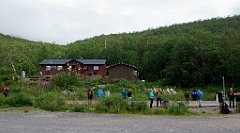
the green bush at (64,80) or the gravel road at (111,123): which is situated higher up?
the green bush at (64,80)

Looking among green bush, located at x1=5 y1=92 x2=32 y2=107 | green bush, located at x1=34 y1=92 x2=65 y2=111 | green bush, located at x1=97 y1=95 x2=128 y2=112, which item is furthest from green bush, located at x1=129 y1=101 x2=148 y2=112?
green bush, located at x1=5 y1=92 x2=32 y2=107

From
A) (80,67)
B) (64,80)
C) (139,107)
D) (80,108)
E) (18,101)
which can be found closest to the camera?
(139,107)

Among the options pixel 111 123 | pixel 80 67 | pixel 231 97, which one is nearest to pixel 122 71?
pixel 80 67

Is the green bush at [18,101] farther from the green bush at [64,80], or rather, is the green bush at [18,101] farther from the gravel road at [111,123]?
the green bush at [64,80]

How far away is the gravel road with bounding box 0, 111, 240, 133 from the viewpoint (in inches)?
683

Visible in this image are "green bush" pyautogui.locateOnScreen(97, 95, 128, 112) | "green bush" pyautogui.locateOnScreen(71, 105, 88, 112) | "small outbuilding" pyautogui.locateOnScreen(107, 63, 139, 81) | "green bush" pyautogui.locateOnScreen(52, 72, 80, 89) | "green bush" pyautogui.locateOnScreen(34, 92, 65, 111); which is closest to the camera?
"green bush" pyautogui.locateOnScreen(97, 95, 128, 112)

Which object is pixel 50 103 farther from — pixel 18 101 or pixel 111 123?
pixel 111 123

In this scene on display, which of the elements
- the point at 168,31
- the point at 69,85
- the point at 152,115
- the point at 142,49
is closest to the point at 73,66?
the point at 69,85

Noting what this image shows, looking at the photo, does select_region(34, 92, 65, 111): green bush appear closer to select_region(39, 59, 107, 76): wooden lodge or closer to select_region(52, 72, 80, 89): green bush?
select_region(52, 72, 80, 89): green bush

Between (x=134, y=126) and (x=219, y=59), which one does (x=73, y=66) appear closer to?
(x=219, y=59)

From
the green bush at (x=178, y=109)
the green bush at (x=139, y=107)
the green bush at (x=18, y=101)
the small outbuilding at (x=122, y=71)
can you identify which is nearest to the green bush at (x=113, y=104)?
the green bush at (x=139, y=107)

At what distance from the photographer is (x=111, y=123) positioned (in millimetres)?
19859

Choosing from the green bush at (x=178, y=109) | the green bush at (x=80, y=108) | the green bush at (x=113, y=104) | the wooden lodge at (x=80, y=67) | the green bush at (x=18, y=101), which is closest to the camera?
the green bush at (x=178, y=109)

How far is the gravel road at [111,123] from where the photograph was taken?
17359mm
